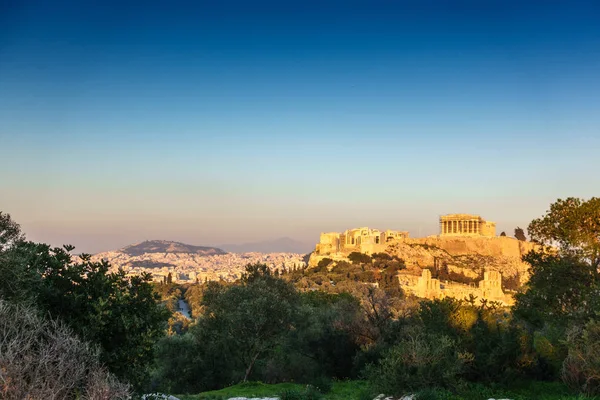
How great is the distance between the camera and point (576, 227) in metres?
16.1

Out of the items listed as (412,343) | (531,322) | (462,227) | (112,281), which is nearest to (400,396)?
(412,343)

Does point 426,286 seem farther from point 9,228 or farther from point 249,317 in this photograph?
point 9,228

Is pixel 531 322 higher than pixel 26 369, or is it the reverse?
pixel 26 369

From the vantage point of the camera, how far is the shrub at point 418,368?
1315cm

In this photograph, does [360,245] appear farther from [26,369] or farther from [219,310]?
[26,369]

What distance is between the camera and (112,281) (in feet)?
36.3

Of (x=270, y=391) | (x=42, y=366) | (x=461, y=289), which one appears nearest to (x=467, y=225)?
(x=461, y=289)

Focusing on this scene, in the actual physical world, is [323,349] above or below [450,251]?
above

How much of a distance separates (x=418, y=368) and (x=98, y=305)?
358 inches

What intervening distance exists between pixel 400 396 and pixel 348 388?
5088mm

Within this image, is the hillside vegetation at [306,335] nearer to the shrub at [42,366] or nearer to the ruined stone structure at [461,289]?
the shrub at [42,366]

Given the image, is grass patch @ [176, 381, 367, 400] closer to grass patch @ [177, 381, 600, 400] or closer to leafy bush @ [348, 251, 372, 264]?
grass patch @ [177, 381, 600, 400]

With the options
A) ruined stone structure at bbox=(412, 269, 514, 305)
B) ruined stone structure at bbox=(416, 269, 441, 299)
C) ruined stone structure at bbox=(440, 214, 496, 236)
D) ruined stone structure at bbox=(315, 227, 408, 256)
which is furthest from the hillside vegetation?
ruined stone structure at bbox=(440, 214, 496, 236)

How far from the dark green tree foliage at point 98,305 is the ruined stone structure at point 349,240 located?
113m
